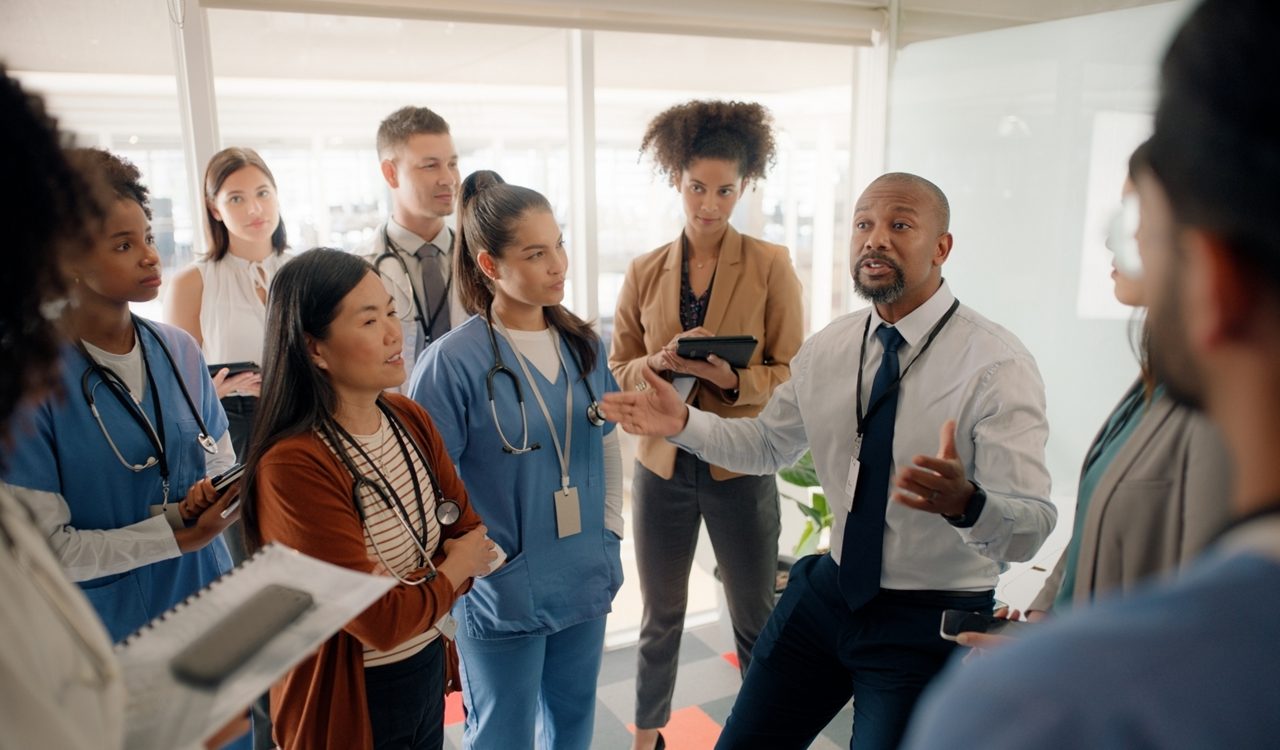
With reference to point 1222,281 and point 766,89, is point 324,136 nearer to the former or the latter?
point 766,89

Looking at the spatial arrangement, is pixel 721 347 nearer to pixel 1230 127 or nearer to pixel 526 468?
pixel 526 468

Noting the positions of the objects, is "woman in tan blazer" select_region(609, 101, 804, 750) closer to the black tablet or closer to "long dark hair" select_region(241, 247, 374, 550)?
the black tablet

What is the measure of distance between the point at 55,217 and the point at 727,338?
1.92m

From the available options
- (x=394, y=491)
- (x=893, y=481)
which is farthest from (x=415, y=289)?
(x=893, y=481)

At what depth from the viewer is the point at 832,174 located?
14.3 ft

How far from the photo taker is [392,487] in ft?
5.51

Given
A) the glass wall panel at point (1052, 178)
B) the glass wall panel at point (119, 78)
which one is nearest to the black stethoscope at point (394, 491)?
the glass wall panel at point (119, 78)

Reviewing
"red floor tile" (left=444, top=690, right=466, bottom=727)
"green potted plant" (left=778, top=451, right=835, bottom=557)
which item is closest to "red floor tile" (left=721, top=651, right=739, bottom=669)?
"green potted plant" (left=778, top=451, right=835, bottom=557)

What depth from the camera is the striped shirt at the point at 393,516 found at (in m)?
1.63

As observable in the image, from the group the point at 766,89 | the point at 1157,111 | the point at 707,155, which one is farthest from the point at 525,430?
the point at 766,89

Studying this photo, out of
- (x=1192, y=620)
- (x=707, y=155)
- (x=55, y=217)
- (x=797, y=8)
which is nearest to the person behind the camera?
(x=1192, y=620)

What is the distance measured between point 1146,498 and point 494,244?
1.54 m

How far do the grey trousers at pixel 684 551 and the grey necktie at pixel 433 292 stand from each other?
0.83 m

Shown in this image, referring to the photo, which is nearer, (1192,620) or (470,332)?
(1192,620)
